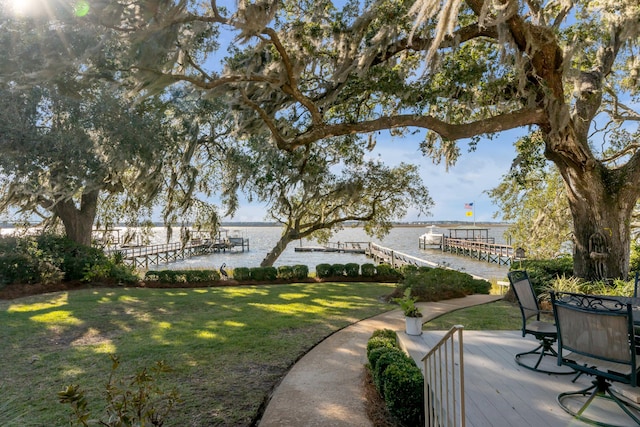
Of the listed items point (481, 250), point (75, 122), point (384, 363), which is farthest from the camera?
point (481, 250)

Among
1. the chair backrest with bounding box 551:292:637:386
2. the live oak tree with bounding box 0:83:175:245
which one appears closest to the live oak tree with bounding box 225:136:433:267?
the live oak tree with bounding box 0:83:175:245

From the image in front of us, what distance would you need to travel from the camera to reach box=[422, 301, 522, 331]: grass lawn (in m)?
5.91

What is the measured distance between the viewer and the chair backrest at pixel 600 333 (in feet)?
7.79

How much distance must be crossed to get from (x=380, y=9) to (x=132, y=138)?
647 centimetres

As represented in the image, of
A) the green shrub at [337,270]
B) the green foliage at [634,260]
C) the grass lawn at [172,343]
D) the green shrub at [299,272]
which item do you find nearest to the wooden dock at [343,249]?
the green shrub at [337,270]

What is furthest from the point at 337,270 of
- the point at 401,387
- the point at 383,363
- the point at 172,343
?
the point at 401,387

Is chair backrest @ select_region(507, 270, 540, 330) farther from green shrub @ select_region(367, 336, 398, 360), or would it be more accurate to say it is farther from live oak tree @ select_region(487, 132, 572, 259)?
live oak tree @ select_region(487, 132, 572, 259)

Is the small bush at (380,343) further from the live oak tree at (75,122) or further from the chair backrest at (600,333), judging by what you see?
the live oak tree at (75,122)

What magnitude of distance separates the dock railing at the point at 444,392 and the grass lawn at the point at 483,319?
324 centimetres

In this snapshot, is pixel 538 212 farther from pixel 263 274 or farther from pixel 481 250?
pixel 481 250

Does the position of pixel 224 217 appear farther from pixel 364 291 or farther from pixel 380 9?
pixel 380 9

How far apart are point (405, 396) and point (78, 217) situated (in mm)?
13684

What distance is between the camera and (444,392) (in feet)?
9.45

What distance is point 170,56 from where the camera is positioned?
22.0 ft
